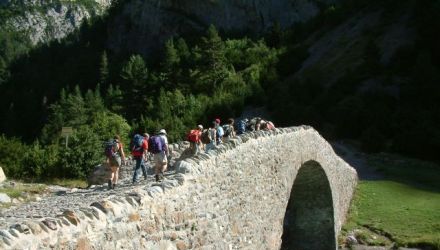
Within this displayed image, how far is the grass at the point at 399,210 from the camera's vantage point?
2811 cm

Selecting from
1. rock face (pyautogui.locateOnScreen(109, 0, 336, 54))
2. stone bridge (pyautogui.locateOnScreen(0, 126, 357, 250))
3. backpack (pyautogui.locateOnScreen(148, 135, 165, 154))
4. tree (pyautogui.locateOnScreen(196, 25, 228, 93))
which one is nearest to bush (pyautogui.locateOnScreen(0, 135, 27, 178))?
backpack (pyautogui.locateOnScreen(148, 135, 165, 154))

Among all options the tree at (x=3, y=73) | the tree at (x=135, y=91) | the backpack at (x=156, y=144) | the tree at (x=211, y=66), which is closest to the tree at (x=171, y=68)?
the tree at (x=135, y=91)

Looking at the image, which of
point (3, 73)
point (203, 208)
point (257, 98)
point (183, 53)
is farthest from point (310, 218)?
point (3, 73)

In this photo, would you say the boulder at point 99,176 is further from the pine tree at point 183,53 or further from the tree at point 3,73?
the tree at point 3,73

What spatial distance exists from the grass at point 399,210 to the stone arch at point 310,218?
1787 mm

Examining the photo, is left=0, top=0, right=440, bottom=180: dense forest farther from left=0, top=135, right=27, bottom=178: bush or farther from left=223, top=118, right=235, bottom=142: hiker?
left=223, top=118, right=235, bottom=142: hiker

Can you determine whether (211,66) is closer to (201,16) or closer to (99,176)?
(201,16)

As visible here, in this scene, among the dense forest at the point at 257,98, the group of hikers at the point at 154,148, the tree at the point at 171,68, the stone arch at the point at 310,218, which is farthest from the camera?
the tree at the point at 171,68

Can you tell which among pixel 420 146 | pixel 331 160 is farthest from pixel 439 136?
pixel 331 160

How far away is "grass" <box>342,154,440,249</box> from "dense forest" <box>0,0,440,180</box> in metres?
8.85

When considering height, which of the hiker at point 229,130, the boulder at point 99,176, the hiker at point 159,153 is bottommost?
the boulder at point 99,176

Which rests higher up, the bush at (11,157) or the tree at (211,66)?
the tree at (211,66)

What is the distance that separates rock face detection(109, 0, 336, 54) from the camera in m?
119

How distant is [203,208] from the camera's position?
39.3ft
